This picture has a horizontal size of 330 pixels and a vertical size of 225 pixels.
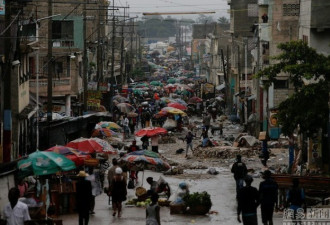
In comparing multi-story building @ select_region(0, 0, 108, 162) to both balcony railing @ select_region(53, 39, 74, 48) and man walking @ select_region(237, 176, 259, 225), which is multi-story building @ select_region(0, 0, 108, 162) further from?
man walking @ select_region(237, 176, 259, 225)

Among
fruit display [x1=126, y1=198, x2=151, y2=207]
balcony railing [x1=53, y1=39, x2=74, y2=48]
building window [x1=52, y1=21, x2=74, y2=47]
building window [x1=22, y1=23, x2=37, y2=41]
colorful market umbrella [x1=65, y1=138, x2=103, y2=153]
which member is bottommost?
fruit display [x1=126, y1=198, x2=151, y2=207]

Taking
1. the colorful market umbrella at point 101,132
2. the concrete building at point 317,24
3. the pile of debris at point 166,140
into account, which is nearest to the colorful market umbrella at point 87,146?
the concrete building at point 317,24

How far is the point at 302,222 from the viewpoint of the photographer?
20.1 m

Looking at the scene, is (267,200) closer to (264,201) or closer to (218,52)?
(264,201)

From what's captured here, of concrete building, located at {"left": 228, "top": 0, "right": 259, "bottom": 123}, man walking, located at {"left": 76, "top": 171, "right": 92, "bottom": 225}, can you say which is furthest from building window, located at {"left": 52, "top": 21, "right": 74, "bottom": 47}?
man walking, located at {"left": 76, "top": 171, "right": 92, "bottom": 225}

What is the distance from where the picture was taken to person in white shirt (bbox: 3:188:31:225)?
17.0 meters

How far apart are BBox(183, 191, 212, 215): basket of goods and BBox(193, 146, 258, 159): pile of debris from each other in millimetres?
16656

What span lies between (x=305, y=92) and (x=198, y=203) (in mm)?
6240

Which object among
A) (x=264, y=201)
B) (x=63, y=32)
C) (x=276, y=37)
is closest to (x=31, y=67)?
(x=276, y=37)

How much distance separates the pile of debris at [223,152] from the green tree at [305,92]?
11.4m

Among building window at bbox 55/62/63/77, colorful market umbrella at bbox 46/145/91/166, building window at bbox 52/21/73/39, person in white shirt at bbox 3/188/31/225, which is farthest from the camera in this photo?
building window at bbox 52/21/73/39

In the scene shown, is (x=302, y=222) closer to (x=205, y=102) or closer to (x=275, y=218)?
(x=275, y=218)

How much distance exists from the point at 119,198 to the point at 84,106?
27.1 metres

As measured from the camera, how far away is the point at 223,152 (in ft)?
134
